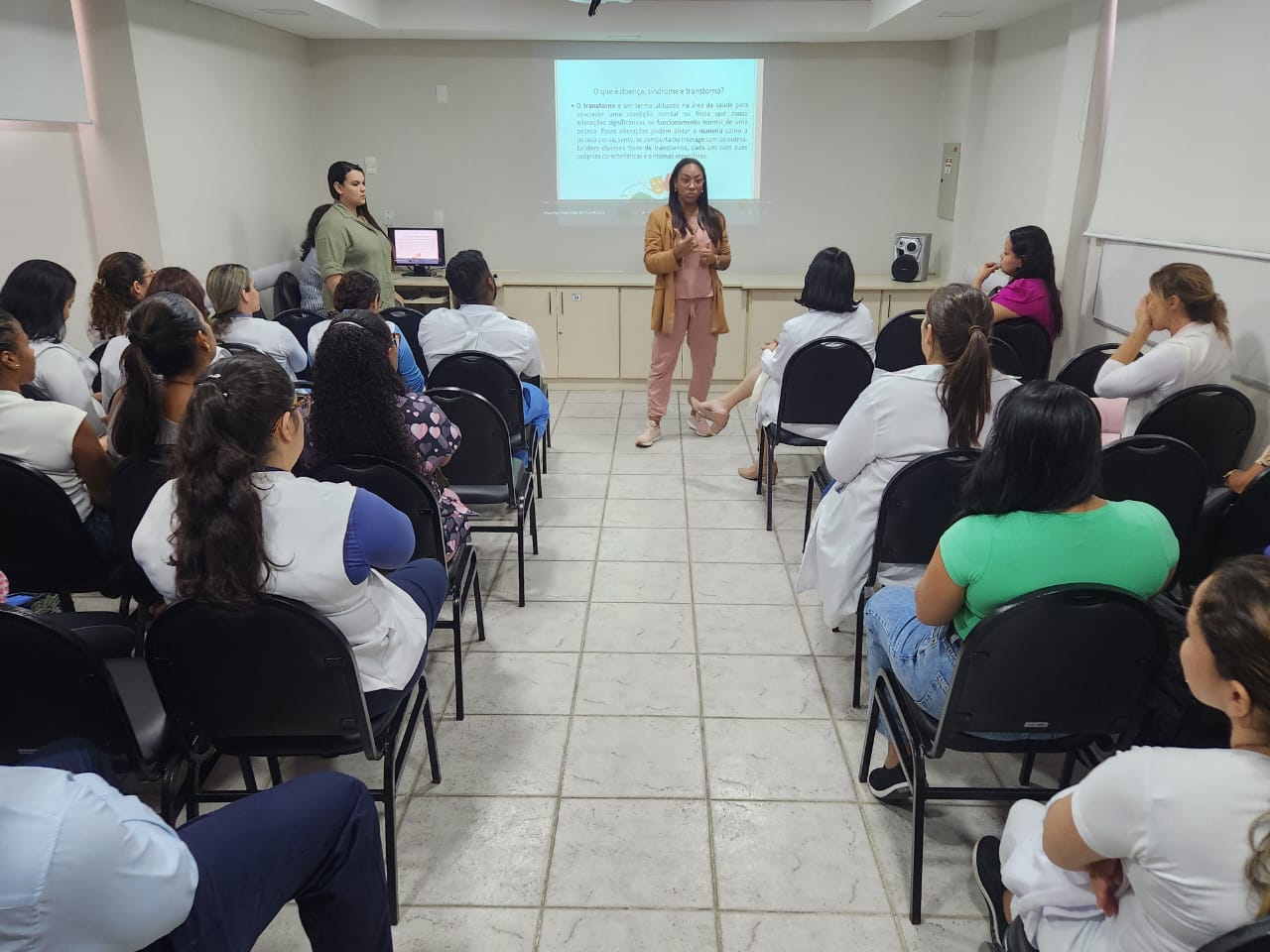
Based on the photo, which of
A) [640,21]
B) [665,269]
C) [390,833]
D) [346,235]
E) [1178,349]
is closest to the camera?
[390,833]

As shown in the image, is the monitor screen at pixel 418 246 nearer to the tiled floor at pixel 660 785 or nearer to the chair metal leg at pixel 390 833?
the tiled floor at pixel 660 785

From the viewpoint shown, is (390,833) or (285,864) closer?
(285,864)

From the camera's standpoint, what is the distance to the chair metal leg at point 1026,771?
2.27 meters

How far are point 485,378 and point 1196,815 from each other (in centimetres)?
286

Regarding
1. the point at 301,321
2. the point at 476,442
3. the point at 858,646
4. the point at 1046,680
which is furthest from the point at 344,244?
the point at 1046,680

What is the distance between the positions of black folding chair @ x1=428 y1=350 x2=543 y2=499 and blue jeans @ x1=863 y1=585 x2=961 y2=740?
1731mm

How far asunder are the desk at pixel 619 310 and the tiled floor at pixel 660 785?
9.76 feet

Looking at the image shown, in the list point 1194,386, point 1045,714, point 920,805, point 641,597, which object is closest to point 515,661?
point 641,597

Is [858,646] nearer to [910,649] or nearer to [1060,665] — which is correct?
[910,649]

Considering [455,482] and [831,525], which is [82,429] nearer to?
[455,482]

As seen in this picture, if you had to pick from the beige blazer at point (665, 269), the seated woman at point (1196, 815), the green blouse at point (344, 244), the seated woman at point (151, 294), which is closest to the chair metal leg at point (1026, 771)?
the seated woman at point (1196, 815)

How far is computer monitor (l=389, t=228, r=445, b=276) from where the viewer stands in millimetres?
6543

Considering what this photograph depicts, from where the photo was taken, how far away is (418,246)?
657cm

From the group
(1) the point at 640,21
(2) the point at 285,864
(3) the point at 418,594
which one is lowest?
(2) the point at 285,864
